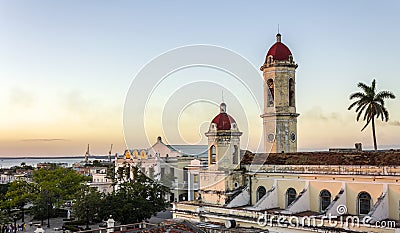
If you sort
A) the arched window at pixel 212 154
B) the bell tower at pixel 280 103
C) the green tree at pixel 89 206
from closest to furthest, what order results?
the arched window at pixel 212 154 < the green tree at pixel 89 206 < the bell tower at pixel 280 103

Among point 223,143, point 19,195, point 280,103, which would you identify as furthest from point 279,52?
point 19,195

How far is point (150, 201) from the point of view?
38250mm

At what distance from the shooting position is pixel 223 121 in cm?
3519

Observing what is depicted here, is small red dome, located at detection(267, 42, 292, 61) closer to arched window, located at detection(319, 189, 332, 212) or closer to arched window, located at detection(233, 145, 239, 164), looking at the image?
arched window, located at detection(233, 145, 239, 164)

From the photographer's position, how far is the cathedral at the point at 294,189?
87.9 feet

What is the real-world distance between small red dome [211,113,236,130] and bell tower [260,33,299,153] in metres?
8.23

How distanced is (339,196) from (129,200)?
16.5 metres

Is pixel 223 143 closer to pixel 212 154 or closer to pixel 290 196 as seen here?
pixel 212 154

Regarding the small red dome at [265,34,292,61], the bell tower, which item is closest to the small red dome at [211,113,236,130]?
the bell tower

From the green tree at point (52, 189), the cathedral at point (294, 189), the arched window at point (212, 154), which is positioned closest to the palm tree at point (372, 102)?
the cathedral at point (294, 189)

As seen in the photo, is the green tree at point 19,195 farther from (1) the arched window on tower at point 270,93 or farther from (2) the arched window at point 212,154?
(1) the arched window on tower at point 270,93

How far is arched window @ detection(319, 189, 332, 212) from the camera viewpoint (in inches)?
1192

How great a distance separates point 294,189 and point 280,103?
484 inches

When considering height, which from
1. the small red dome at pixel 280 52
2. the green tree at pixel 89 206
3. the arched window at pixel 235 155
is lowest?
the green tree at pixel 89 206
